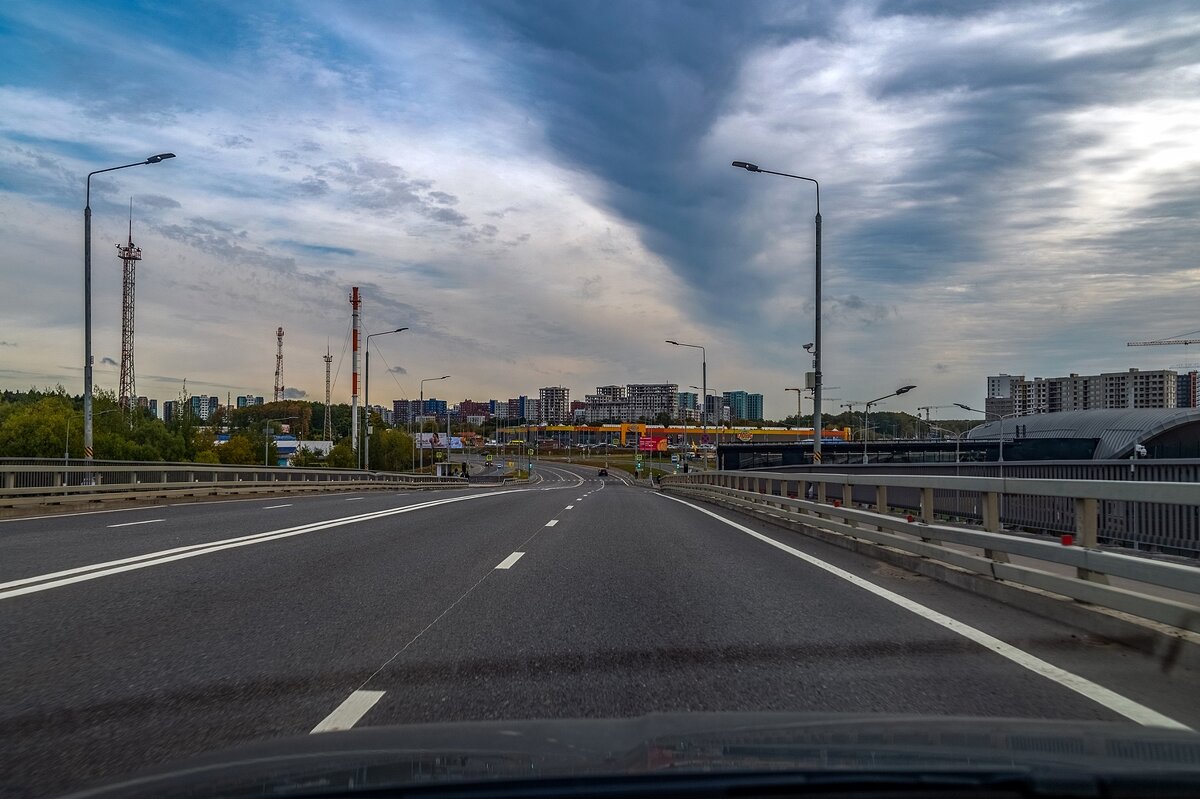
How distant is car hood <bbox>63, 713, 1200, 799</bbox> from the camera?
2.68 meters

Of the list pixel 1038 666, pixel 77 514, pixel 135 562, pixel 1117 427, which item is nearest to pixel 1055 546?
pixel 1038 666

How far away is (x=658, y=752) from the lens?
2.95 m

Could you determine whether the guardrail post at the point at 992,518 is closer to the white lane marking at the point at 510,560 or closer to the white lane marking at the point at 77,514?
the white lane marking at the point at 510,560

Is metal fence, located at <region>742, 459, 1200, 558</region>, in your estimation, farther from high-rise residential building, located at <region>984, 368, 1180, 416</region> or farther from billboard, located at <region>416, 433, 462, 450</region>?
billboard, located at <region>416, 433, 462, 450</region>

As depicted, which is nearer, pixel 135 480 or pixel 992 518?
pixel 992 518

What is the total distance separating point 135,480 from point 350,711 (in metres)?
24.8

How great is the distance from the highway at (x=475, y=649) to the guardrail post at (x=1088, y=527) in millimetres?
527

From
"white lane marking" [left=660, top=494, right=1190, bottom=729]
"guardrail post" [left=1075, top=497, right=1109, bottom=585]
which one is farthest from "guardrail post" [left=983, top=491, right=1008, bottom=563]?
"guardrail post" [left=1075, top=497, right=1109, bottom=585]

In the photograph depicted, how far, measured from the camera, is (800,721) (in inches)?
141

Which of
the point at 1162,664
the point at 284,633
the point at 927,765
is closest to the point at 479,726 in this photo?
the point at 927,765

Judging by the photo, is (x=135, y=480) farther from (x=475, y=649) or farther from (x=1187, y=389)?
(x=1187, y=389)

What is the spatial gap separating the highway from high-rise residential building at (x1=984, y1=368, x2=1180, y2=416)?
334ft

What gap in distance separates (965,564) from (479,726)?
7.29m

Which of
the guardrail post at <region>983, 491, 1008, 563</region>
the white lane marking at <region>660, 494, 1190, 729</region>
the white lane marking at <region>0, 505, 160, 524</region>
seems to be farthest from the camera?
the white lane marking at <region>0, 505, 160, 524</region>
